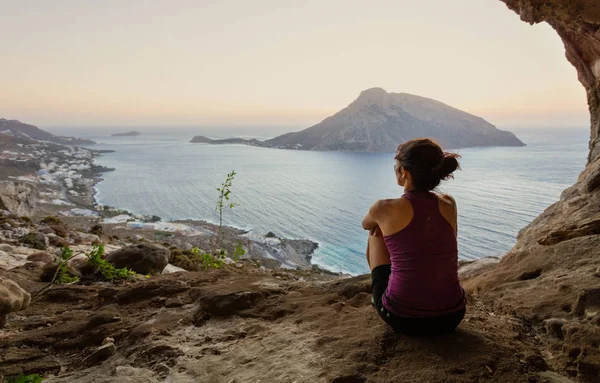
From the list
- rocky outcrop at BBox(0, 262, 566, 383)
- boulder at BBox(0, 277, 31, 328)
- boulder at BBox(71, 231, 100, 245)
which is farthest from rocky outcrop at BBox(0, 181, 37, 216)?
boulder at BBox(0, 277, 31, 328)

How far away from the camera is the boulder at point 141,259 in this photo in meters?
7.92

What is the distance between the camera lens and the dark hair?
9.45 feet

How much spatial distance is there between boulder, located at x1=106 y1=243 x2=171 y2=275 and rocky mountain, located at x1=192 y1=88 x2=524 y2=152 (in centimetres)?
8838

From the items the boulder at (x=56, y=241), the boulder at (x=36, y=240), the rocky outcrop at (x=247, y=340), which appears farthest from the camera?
the boulder at (x=56, y=241)

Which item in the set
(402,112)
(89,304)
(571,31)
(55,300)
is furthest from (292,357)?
(402,112)

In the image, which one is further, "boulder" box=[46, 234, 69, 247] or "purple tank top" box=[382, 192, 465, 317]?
"boulder" box=[46, 234, 69, 247]

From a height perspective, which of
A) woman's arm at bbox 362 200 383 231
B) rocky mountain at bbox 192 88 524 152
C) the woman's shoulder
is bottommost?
woman's arm at bbox 362 200 383 231

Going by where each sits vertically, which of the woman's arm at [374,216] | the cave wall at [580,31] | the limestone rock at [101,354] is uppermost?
the cave wall at [580,31]

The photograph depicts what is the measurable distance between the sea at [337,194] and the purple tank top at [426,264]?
28439mm

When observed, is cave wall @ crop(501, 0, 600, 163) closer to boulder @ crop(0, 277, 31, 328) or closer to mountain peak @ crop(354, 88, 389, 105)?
boulder @ crop(0, 277, 31, 328)

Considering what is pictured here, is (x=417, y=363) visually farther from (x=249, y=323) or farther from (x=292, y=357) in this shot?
(x=249, y=323)

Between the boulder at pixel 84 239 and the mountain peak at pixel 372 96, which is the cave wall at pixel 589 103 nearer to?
the boulder at pixel 84 239

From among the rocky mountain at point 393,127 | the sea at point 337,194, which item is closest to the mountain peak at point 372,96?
the rocky mountain at point 393,127

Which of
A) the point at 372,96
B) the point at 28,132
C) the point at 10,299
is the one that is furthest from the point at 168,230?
the point at 28,132
